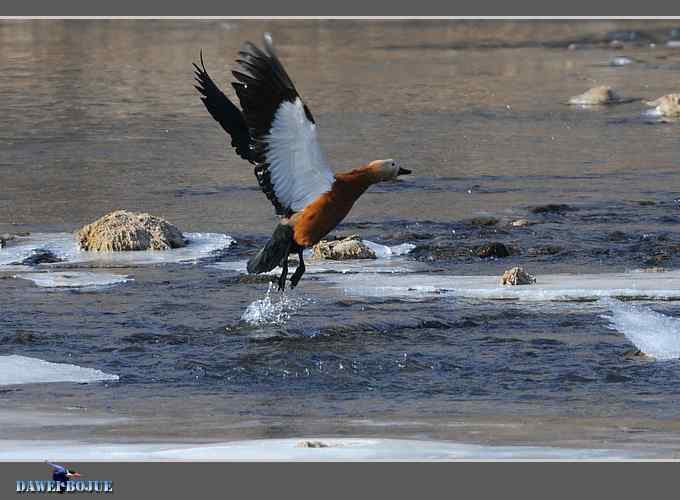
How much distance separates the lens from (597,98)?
23.5m

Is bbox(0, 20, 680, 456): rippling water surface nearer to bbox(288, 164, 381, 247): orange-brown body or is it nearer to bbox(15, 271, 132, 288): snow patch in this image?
bbox(15, 271, 132, 288): snow patch

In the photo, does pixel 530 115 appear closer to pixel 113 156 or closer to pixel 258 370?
pixel 113 156

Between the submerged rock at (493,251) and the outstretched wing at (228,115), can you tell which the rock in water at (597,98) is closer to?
the submerged rock at (493,251)

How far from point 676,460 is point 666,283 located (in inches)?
174

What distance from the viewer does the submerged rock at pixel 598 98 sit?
23.5m

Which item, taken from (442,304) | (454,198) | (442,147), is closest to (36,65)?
(442,147)

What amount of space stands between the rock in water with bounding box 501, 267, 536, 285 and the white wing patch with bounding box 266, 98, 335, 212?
188 cm

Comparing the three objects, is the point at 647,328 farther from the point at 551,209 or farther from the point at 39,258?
the point at 39,258

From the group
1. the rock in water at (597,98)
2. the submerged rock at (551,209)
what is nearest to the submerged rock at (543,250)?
the submerged rock at (551,209)

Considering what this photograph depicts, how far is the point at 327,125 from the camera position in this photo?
21.0 m

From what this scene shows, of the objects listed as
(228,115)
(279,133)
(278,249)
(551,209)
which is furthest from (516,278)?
(551,209)

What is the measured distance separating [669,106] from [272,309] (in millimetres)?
12127

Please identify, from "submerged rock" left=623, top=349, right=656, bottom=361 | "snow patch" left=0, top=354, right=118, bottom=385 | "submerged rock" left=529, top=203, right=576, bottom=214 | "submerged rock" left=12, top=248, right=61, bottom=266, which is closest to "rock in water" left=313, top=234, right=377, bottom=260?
"submerged rock" left=12, top=248, right=61, bottom=266

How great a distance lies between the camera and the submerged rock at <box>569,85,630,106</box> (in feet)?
76.9
